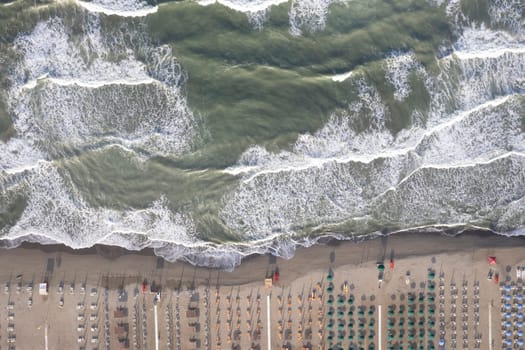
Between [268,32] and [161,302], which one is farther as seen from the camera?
[161,302]

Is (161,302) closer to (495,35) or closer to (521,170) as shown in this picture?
(521,170)

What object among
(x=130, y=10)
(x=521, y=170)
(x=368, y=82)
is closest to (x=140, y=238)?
(x=130, y=10)

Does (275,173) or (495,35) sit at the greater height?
(495,35)

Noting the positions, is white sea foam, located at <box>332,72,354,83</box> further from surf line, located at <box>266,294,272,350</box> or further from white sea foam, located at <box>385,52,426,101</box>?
surf line, located at <box>266,294,272,350</box>

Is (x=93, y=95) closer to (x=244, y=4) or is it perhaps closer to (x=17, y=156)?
(x=17, y=156)

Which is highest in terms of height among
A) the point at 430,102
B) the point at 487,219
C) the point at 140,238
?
the point at 430,102

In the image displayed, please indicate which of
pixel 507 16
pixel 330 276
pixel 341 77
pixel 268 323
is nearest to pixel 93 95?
pixel 341 77
